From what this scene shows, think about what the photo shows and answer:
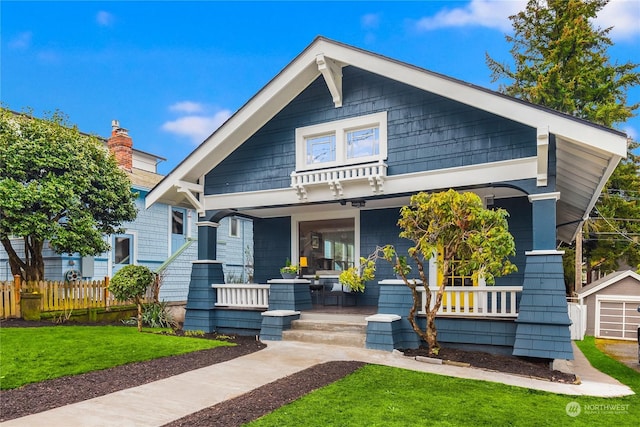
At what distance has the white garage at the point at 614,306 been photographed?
11.9 metres

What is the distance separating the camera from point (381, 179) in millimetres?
9125

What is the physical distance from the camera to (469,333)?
8.22 metres

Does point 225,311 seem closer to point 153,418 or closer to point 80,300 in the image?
point 80,300

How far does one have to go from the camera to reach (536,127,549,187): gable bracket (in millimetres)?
7289

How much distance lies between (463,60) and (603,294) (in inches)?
813

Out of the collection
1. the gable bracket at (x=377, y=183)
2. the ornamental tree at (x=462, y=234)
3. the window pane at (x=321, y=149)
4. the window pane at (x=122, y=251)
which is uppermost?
the window pane at (x=321, y=149)

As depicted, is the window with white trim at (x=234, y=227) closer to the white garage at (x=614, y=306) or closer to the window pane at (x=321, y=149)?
the window pane at (x=321, y=149)

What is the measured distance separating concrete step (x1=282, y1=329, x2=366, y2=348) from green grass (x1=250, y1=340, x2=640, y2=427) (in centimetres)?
227

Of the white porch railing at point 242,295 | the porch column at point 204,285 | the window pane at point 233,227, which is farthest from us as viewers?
the window pane at point 233,227

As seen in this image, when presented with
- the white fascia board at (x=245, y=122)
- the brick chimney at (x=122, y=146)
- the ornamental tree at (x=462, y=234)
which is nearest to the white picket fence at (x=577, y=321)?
the ornamental tree at (x=462, y=234)

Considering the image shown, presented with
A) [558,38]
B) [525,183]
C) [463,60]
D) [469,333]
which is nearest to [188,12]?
[525,183]

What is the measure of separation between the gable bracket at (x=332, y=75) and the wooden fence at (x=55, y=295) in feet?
27.2

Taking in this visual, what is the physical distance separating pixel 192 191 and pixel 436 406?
27.1 ft

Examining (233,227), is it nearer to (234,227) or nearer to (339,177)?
(234,227)
